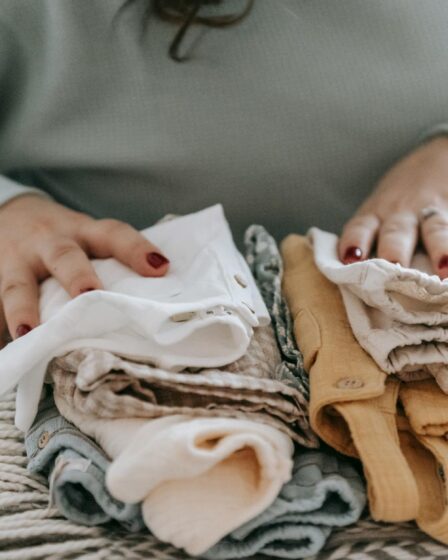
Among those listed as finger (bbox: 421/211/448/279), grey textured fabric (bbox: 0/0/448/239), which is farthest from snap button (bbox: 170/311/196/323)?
grey textured fabric (bbox: 0/0/448/239)

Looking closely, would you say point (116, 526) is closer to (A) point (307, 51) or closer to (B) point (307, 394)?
(B) point (307, 394)

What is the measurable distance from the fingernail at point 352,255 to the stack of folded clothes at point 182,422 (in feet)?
0.35

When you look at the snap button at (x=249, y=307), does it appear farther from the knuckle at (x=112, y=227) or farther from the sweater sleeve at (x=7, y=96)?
the sweater sleeve at (x=7, y=96)

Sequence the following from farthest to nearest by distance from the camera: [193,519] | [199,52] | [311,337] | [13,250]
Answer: [199,52], [13,250], [311,337], [193,519]

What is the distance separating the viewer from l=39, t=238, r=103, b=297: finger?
58cm

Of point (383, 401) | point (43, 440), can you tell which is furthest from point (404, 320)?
point (43, 440)

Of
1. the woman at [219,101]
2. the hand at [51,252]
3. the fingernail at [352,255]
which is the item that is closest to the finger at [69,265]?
the hand at [51,252]

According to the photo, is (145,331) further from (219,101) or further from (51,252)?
(219,101)

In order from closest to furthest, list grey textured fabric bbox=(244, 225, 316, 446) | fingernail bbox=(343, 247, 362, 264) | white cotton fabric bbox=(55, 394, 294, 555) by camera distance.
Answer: white cotton fabric bbox=(55, 394, 294, 555)
grey textured fabric bbox=(244, 225, 316, 446)
fingernail bbox=(343, 247, 362, 264)

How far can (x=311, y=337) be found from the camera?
560 millimetres

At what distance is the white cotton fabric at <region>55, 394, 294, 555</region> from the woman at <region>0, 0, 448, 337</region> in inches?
14.1

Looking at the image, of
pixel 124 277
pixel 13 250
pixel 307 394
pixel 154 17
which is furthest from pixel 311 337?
pixel 154 17

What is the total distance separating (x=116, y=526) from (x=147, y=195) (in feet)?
1.37

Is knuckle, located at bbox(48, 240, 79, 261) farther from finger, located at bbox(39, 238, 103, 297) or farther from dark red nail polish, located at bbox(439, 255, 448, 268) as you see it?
dark red nail polish, located at bbox(439, 255, 448, 268)
